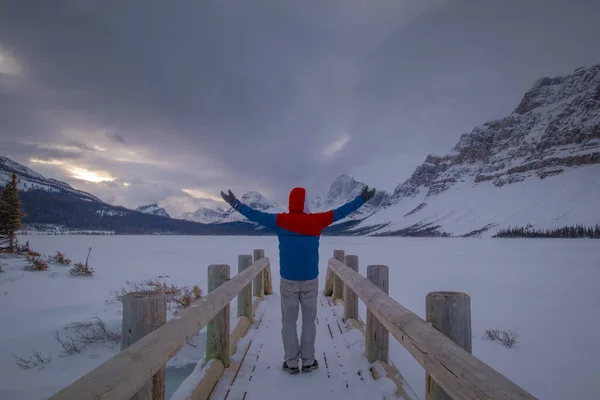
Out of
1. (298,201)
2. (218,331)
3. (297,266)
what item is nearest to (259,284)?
(218,331)

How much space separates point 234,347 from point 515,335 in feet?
19.4

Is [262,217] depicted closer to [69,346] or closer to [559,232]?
[69,346]

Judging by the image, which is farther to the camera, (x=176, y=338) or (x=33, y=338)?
(x=33, y=338)

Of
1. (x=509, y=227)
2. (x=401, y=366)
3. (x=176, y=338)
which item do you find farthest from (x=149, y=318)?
(x=509, y=227)

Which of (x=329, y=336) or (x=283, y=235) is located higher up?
(x=283, y=235)

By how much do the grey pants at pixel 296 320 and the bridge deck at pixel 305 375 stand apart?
0.21 metres

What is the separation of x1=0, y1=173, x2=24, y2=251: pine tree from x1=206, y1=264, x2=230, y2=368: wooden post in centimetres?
2393

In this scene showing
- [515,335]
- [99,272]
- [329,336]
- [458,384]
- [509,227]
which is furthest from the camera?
[509,227]

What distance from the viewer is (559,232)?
4077 inches

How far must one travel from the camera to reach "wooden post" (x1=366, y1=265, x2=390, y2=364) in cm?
380

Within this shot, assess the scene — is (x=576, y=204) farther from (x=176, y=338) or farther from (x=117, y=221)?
(x=117, y=221)

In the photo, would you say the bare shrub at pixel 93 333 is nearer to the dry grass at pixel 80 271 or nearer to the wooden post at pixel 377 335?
the wooden post at pixel 377 335

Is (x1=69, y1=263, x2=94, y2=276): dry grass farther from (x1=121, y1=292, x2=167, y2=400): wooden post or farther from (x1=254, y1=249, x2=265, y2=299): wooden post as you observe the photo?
(x1=121, y1=292, x2=167, y2=400): wooden post

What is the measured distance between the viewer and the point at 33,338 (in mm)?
7422
